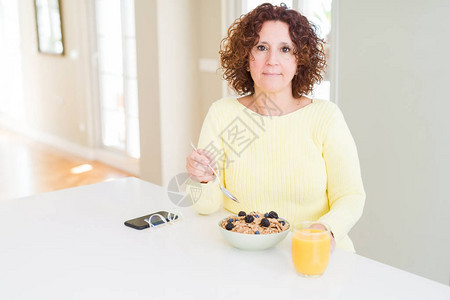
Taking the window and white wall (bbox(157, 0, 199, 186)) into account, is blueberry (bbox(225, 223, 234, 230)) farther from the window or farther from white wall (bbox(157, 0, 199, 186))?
the window

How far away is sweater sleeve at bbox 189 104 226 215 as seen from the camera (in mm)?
1524

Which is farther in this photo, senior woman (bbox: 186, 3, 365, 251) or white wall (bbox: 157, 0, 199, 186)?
white wall (bbox: 157, 0, 199, 186)

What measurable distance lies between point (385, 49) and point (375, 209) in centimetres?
78

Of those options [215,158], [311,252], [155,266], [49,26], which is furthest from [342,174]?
[49,26]

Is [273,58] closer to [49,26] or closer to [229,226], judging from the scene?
[229,226]

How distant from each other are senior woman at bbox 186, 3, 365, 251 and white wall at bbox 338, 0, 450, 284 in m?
0.83

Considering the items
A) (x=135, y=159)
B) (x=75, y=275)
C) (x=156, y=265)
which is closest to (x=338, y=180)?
(x=156, y=265)

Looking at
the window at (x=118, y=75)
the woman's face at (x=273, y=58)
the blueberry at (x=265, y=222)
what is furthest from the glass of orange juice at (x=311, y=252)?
the window at (x=118, y=75)

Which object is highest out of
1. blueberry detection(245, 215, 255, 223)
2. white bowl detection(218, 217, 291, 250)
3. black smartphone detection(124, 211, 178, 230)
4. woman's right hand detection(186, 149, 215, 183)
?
woman's right hand detection(186, 149, 215, 183)

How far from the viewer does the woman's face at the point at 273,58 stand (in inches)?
63.4

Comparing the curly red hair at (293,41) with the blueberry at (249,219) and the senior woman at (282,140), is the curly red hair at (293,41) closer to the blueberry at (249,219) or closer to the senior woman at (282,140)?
the senior woman at (282,140)

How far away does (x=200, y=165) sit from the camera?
58.2 inches

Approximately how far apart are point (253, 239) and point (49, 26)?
501 cm

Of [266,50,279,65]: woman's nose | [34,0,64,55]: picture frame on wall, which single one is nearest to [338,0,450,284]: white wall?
[266,50,279,65]: woman's nose
